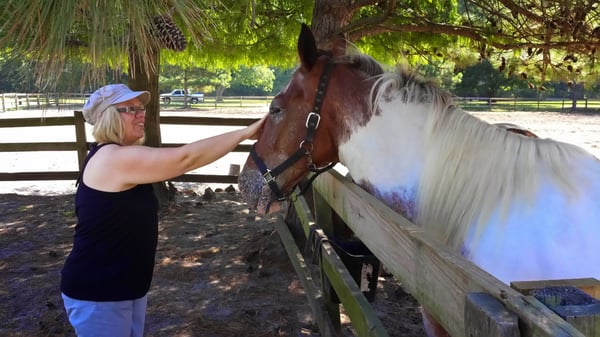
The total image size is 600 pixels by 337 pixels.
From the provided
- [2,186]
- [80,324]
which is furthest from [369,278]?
→ [2,186]

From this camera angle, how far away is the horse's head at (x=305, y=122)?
2238 millimetres

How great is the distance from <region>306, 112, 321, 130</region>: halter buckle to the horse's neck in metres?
0.16

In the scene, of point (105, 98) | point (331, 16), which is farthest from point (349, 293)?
point (331, 16)

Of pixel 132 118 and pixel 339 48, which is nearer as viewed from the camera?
pixel 132 118

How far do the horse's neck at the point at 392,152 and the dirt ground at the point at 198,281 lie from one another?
6.18 ft

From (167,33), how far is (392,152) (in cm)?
114

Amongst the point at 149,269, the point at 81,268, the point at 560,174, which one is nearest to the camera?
the point at 560,174

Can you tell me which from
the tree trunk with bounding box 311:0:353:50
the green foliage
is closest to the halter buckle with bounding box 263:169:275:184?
the tree trunk with bounding box 311:0:353:50

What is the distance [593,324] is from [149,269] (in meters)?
1.89

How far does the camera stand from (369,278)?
3.01m

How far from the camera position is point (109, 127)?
2141 millimetres

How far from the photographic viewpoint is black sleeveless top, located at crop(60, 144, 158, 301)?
2100mm

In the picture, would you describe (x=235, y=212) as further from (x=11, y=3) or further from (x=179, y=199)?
(x=11, y=3)

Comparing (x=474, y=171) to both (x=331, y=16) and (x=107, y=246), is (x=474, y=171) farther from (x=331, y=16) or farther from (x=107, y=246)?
(x=331, y=16)
